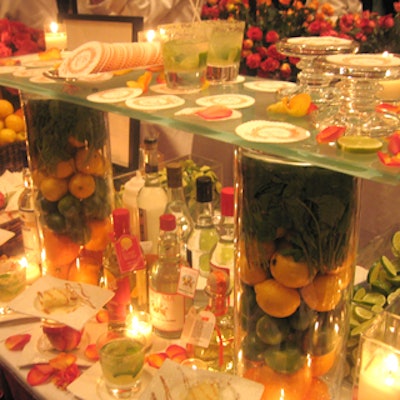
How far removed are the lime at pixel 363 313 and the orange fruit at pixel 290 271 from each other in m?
0.25

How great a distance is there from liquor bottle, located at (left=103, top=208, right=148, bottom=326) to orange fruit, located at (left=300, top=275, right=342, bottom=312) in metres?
0.40

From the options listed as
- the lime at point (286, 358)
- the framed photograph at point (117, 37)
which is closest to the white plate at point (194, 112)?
the lime at point (286, 358)

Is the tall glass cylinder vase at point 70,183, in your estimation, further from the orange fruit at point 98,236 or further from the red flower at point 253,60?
the red flower at point 253,60

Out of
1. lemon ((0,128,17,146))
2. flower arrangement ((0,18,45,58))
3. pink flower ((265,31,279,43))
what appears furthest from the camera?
flower arrangement ((0,18,45,58))

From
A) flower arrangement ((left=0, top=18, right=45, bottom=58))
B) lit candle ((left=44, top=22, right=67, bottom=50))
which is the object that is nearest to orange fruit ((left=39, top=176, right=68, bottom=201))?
lit candle ((left=44, top=22, right=67, bottom=50))

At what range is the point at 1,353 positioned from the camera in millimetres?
1085

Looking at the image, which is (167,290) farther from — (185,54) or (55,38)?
(55,38)

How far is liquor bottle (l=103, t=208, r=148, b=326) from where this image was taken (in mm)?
1068

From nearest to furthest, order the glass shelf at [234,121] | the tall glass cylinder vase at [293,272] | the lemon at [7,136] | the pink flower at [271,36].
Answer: the glass shelf at [234,121], the tall glass cylinder vase at [293,272], the pink flower at [271,36], the lemon at [7,136]

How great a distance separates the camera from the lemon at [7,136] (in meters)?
1.99

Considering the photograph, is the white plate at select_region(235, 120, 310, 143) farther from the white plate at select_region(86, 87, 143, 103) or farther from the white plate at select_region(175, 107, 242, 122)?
the white plate at select_region(86, 87, 143, 103)

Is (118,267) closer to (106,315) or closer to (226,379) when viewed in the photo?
(106,315)

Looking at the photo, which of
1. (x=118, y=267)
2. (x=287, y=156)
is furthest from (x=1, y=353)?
(x=287, y=156)

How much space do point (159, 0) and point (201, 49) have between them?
4.86ft
